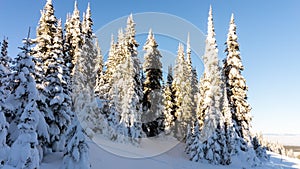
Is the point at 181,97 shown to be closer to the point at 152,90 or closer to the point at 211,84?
the point at 152,90

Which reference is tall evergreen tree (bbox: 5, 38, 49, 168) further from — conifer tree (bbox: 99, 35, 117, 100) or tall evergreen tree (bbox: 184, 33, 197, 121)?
tall evergreen tree (bbox: 184, 33, 197, 121)

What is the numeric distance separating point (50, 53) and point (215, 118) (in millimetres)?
18461

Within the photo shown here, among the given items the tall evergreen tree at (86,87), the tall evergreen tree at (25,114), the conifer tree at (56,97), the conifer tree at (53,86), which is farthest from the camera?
the tall evergreen tree at (86,87)

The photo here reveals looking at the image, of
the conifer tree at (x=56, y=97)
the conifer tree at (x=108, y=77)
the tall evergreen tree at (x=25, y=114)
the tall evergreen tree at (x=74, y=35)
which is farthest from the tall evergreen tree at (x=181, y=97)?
the tall evergreen tree at (x=25, y=114)

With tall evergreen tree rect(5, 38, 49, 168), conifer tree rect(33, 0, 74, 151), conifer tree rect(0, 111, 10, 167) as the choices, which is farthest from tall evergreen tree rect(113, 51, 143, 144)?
conifer tree rect(0, 111, 10, 167)

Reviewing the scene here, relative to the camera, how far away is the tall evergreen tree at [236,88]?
30.6 meters

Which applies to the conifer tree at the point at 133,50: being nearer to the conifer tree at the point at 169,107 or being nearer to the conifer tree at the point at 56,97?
the conifer tree at the point at 169,107

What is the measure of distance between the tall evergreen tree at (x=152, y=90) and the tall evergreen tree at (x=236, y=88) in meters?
9.84

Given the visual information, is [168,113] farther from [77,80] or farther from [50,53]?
[50,53]

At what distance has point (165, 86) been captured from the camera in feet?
153

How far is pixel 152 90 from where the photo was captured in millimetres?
37344

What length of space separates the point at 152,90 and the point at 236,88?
1181 centimetres

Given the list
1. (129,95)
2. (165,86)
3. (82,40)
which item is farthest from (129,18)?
(165,86)

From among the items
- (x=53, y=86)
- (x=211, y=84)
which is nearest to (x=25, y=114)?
(x=53, y=86)
